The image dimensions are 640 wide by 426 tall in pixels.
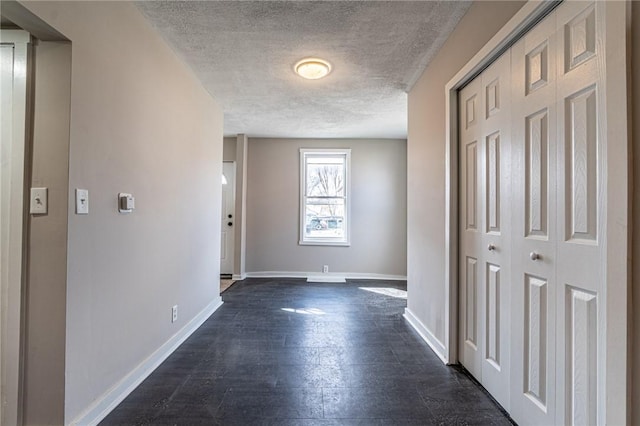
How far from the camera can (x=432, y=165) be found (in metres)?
2.56

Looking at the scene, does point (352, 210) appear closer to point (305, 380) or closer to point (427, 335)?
point (427, 335)

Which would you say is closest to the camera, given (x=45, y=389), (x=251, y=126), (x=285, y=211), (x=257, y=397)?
(x=45, y=389)

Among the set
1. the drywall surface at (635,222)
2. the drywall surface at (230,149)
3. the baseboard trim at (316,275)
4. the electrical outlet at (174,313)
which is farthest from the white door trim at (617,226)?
the drywall surface at (230,149)

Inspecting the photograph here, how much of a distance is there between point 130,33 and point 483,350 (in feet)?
9.80

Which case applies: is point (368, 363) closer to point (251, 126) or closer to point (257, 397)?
point (257, 397)

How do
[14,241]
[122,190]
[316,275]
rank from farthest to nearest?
[316,275]
[122,190]
[14,241]

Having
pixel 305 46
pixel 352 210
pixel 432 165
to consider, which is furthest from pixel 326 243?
pixel 305 46

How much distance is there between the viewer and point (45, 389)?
1367 mm

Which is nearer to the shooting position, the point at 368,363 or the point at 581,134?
the point at 581,134

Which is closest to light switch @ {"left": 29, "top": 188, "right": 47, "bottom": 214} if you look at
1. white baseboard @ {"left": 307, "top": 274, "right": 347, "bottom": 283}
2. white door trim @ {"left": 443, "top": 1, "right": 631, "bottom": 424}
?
white door trim @ {"left": 443, "top": 1, "right": 631, "bottom": 424}

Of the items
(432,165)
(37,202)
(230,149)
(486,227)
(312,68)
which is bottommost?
(486,227)

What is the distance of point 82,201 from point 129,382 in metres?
1.16

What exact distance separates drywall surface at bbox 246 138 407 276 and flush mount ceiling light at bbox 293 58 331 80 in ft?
8.54

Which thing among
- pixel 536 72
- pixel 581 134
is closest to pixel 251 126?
pixel 536 72
